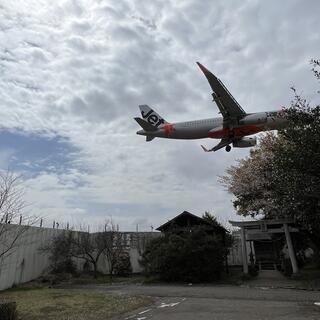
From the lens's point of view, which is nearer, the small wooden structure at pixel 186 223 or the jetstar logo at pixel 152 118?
the jetstar logo at pixel 152 118

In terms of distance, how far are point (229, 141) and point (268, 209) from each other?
662 centimetres

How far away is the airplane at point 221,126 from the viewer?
1694 centimetres

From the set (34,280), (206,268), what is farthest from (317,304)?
(34,280)

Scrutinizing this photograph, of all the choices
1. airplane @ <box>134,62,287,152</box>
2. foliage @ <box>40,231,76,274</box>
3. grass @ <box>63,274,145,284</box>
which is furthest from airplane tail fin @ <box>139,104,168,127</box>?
foliage @ <box>40,231,76,274</box>

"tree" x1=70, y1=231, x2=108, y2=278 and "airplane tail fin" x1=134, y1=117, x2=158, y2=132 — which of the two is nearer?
"airplane tail fin" x1=134, y1=117, x2=158, y2=132

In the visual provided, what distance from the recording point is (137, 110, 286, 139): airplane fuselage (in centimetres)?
1771

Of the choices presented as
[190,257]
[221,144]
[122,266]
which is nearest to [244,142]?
[221,144]

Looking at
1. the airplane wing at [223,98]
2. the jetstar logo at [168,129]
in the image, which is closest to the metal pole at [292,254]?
the airplane wing at [223,98]

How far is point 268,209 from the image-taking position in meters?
23.4

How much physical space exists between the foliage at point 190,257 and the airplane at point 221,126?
6549mm

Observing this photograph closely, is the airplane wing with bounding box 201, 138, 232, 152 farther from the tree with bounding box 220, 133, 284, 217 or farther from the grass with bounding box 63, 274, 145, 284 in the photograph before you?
the grass with bounding box 63, 274, 145, 284

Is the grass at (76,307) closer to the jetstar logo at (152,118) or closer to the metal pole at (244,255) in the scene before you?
the jetstar logo at (152,118)

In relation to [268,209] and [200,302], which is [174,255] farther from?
[200,302]

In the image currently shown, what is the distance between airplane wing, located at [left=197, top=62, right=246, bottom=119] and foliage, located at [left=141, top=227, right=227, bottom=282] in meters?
8.77
